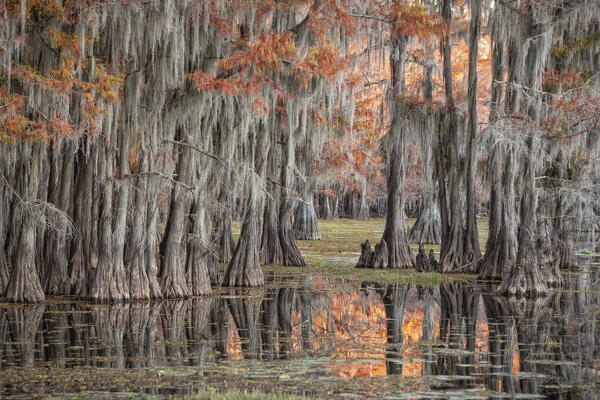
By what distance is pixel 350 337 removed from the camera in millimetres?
10750

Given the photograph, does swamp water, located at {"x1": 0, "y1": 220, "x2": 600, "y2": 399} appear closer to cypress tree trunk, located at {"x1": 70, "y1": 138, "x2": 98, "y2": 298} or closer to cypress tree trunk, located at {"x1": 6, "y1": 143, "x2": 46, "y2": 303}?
cypress tree trunk, located at {"x1": 6, "y1": 143, "x2": 46, "y2": 303}

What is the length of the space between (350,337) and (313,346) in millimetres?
855

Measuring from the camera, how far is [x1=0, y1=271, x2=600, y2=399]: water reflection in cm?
840

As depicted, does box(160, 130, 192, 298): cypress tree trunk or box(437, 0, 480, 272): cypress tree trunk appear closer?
box(160, 130, 192, 298): cypress tree trunk

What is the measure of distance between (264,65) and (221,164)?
221cm

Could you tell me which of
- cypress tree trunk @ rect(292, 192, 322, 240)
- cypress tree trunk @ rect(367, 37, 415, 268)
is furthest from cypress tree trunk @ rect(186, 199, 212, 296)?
cypress tree trunk @ rect(292, 192, 322, 240)

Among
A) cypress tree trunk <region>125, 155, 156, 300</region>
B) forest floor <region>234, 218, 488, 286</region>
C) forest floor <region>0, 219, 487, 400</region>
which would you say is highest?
cypress tree trunk <region>125, 155, 156, 300</region>

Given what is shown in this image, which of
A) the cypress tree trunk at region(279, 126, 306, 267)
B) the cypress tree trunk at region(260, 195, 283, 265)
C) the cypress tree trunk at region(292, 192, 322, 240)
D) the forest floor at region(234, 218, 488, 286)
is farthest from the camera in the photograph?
the cypress tree trunk at region(292, 192, 322, 240)

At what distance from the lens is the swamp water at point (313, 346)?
301 inches

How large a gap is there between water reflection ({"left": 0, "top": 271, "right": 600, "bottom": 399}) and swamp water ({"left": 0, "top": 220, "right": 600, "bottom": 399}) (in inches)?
0.8

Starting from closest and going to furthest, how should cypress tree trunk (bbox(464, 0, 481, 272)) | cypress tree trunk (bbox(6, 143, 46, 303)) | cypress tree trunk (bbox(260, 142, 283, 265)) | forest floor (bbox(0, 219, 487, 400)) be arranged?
forest floor (bbox(0, 219, 487, 400)) < cypress tree trunk (bbox(6, 143, 46, 303)) < cypress tree trunk (bbox(464, 0, 481, 272)) < cypress tree trunk (bbox(260, 142, 283, 265))

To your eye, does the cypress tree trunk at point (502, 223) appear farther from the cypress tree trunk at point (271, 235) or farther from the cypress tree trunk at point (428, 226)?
the cypress tree trunk at point (428, 226)

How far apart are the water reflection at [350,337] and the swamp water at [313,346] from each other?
→ 2cm

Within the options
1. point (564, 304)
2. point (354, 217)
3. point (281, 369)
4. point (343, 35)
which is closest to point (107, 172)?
point (343, 35)
